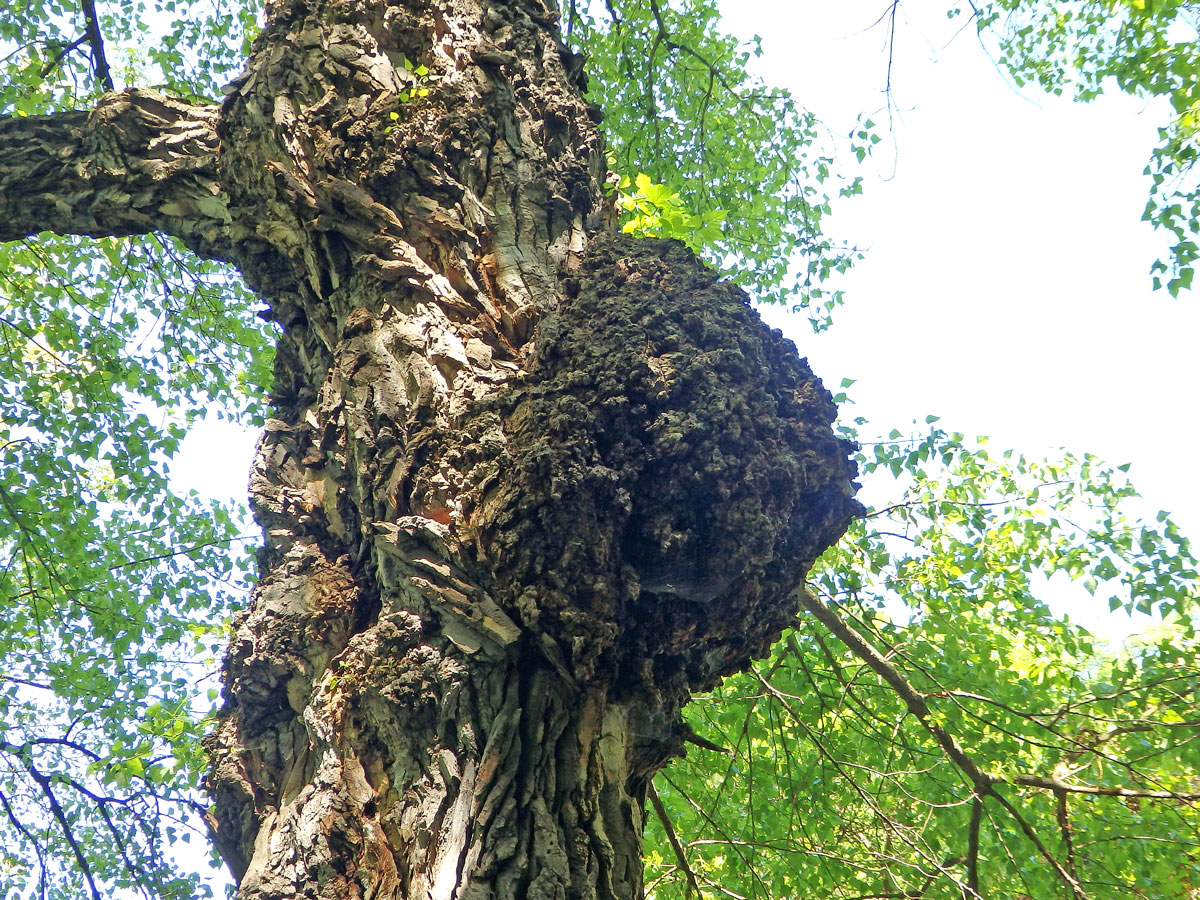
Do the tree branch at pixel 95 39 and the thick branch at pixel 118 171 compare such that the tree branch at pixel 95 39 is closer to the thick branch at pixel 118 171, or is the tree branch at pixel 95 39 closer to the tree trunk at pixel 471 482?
the thick branch at pixel 118 171

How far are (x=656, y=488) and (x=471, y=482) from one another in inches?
16.3

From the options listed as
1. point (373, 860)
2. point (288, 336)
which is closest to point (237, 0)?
point (288, 336)

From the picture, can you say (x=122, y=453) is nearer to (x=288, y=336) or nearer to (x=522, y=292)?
(x=288, y=336)

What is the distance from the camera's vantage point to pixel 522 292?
221 centimetres

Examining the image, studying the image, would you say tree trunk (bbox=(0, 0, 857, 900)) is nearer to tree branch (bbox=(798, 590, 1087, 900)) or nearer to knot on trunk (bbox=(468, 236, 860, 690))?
knot on trunk (bbox=(468, 236, 860, 690))

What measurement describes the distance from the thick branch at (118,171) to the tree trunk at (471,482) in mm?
151

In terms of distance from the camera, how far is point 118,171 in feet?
9.27

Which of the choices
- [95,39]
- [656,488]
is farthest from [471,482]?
[95,39]

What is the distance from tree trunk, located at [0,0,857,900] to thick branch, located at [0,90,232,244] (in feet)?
0.49

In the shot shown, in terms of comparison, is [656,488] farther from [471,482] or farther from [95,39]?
[95,39]

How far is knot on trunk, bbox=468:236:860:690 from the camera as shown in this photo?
1.75 metres

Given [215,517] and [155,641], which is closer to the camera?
[155,641]

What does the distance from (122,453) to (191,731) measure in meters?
3.40

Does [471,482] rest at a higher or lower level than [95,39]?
lower
